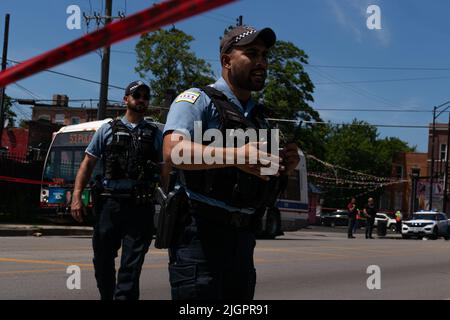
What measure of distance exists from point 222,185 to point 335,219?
193 feet

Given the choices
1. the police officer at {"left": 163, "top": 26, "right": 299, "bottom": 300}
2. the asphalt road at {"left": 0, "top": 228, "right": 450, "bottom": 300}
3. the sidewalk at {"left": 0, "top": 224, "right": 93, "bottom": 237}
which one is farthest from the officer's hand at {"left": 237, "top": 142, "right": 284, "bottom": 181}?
the sidewalk at {"left": 0, "top": 224, "right": 93, "bottom": 237}

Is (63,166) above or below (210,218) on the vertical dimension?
above

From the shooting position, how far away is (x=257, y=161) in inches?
115

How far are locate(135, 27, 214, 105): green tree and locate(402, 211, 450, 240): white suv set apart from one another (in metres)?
17.5

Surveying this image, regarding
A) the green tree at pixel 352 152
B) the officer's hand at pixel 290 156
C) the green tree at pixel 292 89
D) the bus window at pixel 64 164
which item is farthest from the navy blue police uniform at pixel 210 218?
the green tree at pixel 352 152

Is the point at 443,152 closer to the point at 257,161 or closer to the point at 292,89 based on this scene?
the point at 292,89

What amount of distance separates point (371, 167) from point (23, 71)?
264 ft

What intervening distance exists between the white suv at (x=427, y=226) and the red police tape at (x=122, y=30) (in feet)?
112

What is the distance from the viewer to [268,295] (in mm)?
8117

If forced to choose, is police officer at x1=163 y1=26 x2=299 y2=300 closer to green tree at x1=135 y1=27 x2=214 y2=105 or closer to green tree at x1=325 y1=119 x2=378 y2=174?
green tree at x1=135 y1=27 x2=214 y2=105

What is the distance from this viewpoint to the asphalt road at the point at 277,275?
7836 millimetres

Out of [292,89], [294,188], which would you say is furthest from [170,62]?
[294,188]

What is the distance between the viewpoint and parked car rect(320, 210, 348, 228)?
60656 mm
